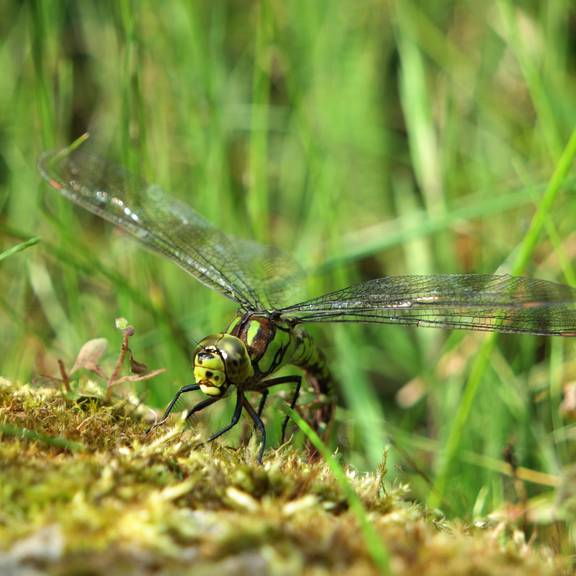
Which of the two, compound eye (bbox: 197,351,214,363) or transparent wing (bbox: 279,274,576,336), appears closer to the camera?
compound eye (bbox: 197,351,214,363)

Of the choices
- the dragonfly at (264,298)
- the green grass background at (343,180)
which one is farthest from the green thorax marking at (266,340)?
the green grass background at (343,180)

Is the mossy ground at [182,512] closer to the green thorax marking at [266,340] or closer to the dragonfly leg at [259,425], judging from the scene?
the dragonfly leg at [259,425]

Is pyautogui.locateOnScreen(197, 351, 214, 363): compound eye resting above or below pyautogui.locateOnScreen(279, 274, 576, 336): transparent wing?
below

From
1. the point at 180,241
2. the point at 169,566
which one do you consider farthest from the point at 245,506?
the point at 180,241

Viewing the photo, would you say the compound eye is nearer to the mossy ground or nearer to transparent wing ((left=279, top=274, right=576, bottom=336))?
the mossy ground

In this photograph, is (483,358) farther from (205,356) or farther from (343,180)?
(343,180)

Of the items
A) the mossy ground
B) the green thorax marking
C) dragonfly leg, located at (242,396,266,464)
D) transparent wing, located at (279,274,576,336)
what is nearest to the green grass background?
transparent wing, located at (279,274,576,336)
